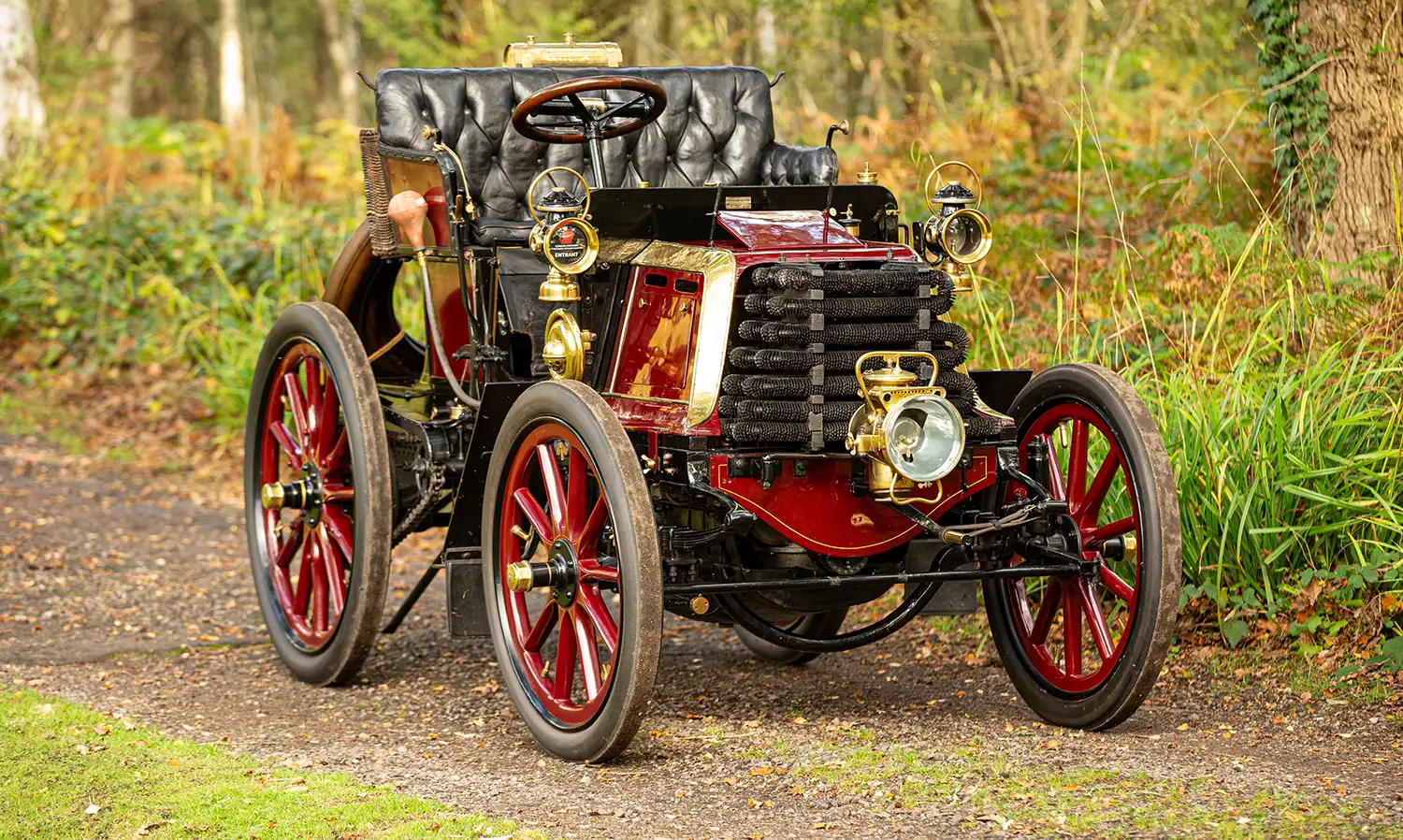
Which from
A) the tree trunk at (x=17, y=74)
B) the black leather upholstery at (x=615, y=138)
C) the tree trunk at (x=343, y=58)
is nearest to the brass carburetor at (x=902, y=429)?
the black leather upholstery at (x=615, y=138)

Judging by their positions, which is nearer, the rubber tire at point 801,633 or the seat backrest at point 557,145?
the rubber tire at point 801,633

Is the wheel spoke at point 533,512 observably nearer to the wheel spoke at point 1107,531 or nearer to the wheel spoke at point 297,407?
the wheel spoke at point 297,407

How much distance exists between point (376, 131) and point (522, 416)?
5.44ft

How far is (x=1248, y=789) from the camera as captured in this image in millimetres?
3744

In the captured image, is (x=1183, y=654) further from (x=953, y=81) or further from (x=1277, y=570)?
(x=953, y=81)

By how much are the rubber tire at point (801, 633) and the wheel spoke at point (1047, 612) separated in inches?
30.7

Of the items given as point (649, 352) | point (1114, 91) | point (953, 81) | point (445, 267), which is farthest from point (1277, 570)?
point (953, 81)

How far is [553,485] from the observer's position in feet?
13.7

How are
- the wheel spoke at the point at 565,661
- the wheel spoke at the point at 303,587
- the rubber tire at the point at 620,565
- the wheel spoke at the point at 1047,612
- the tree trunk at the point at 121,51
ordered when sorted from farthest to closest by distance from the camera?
the tree trunk at the point at 121,51
the wheel spoke at the point at 303,587
the wheel spoke at the point at 1047,612
the wheel spoke at the point at 565,661
the rubber tire at the point at 620,565

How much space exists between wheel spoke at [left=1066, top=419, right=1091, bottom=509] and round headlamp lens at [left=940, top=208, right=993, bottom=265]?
21.5 inches

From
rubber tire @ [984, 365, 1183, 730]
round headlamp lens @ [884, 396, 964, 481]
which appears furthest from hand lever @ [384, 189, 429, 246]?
rubber tire @ [984, 365, 1183, 730]

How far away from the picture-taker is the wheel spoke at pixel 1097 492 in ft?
13.9

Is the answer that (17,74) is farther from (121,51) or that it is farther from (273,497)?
(121,51)

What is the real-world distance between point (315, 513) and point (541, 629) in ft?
4.08
